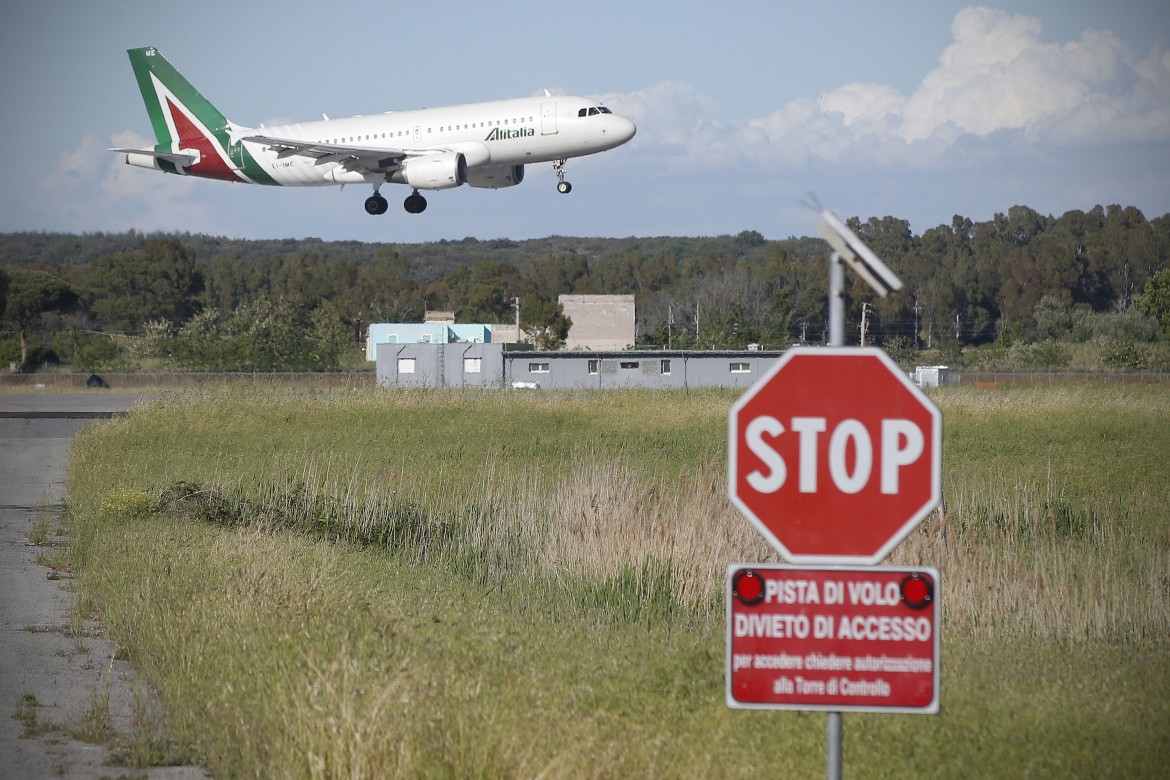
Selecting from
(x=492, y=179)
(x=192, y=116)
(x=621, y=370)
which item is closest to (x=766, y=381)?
(x=492, y=179)

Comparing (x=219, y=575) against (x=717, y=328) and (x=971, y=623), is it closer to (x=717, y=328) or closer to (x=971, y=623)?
(x=971, y=623)

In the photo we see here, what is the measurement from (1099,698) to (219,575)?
23.6 feet

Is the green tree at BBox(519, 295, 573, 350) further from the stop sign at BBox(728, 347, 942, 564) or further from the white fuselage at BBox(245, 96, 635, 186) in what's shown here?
the stop sign at BBox(728, 347, 942, 564)

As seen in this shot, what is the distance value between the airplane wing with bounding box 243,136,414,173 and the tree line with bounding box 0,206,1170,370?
165 ft

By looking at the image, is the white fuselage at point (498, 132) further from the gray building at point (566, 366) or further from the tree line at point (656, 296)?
the tree line at point (656, 296)

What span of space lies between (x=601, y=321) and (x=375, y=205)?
87766 mm

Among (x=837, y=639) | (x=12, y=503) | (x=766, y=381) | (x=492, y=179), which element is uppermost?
(x=492, y=179)

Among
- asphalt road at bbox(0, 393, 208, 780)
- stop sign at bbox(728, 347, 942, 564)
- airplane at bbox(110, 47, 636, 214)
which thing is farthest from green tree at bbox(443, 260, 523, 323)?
stop sign at bbox(728, 347, 942, 564)

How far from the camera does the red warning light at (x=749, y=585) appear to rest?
503cm

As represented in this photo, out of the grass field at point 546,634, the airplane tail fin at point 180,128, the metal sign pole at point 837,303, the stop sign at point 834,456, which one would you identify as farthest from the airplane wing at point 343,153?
the stop sign at point 834,456

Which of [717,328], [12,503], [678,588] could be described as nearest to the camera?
[678,588]

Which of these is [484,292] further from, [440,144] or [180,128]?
[440,144]

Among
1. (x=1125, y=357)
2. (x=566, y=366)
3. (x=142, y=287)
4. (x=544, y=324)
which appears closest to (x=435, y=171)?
(x=566, y=366)

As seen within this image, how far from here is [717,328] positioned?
102 m
